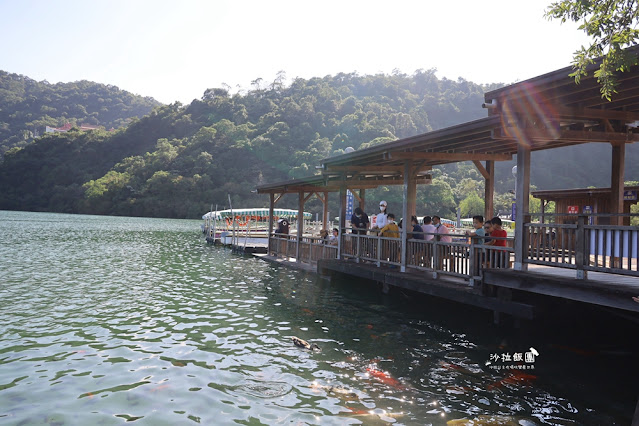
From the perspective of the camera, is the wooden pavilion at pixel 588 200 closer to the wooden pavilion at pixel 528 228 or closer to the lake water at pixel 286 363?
the wooden pavilion at pixel 528 228

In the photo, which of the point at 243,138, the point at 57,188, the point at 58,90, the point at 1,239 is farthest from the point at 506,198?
the point at 58,90

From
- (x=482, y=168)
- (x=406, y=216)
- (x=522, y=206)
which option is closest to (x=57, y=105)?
(x=406, y=216)

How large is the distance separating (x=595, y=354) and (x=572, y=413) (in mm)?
2862

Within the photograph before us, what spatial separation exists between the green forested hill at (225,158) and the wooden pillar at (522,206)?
2615 inches

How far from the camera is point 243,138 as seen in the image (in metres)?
102

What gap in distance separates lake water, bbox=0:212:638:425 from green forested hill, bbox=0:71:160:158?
136422 millimetres

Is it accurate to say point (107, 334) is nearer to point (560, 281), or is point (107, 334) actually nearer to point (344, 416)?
point (344, 416)

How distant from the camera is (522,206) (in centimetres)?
869

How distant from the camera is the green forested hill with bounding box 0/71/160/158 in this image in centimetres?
13800

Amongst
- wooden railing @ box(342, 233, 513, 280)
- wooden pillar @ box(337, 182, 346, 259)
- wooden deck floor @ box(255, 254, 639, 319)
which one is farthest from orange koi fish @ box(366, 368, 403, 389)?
→ wooden pillar @ box(337, 182, 346, 259)

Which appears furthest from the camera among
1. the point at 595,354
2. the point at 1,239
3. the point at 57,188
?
the point at 57,188

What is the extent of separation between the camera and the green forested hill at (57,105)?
453 feet

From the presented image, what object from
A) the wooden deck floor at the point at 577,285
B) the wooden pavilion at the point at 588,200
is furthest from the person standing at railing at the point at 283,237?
the wooden deck floor at the point at 577,285

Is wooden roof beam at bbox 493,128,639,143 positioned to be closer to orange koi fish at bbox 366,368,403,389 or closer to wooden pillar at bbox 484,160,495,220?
wooden pillar at bbox 484,160,495,220
